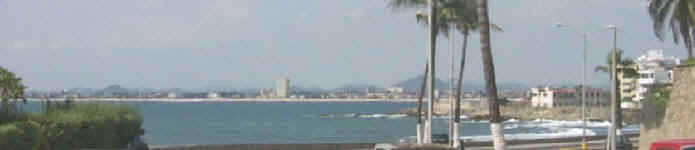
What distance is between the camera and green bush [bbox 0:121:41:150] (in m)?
20.4

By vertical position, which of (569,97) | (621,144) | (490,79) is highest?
(490,79)

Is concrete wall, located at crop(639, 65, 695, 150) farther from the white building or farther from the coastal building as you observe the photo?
the coastal building

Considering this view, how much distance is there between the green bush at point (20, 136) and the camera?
66.9 ft

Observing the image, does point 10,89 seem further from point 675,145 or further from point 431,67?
point 431,67

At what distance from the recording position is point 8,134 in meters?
20.5

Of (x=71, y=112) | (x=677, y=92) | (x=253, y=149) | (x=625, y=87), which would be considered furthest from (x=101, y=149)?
(x=625, y=87)

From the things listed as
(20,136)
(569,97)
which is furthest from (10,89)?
(569,97)

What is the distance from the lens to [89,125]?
26281mm

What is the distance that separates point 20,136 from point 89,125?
525 cm

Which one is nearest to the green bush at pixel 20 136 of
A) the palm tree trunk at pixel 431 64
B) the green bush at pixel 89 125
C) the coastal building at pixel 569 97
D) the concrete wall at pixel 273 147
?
the green bush at pixel 89 125

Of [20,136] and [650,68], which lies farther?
[650,68]

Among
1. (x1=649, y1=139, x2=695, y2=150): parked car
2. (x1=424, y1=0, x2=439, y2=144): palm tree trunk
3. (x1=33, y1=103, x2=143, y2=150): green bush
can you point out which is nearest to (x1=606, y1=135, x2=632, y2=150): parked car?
(x1=424, y1=0, x2=439, y2=144): palm tree trunk

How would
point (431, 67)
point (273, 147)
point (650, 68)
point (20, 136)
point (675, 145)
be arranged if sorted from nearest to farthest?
point (675, 145) → point (20, 136) → point (273, 147) → point (431, 67) → point (650, 68)

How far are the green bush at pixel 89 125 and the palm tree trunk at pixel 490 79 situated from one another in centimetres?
1162
